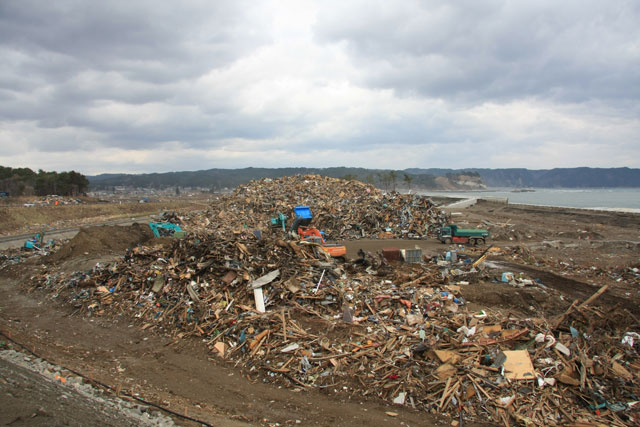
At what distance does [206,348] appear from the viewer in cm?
769

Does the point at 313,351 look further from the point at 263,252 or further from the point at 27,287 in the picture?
the point at 27,287

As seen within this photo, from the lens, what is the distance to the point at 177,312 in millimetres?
9078

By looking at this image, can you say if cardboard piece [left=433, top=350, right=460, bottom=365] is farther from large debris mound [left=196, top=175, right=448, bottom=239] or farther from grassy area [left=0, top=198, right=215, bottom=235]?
grassy area [left=0, top=198, right=215, bottom=235]

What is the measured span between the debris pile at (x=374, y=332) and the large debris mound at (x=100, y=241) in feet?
19.4

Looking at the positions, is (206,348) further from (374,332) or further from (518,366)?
(518,366)

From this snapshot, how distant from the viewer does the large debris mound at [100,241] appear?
16.9 meters

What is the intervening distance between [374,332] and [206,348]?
367 centimetres

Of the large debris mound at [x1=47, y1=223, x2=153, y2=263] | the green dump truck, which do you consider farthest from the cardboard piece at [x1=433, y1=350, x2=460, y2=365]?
the large debris mound at [x1=47, y1=223, x2=153, y2=263]

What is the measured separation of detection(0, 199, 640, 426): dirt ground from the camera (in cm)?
550

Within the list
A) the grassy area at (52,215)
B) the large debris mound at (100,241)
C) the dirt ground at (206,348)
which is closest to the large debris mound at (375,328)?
the dirt ground at (206,348)

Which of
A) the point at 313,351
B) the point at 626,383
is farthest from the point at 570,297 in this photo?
the point at 313,351

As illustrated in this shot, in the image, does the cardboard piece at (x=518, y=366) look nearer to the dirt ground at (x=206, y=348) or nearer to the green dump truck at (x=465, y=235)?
the dirt ground at (x=206, y=348)

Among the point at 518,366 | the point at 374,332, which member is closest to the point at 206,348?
the point at 374,332

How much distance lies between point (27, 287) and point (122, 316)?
6.07 meters
